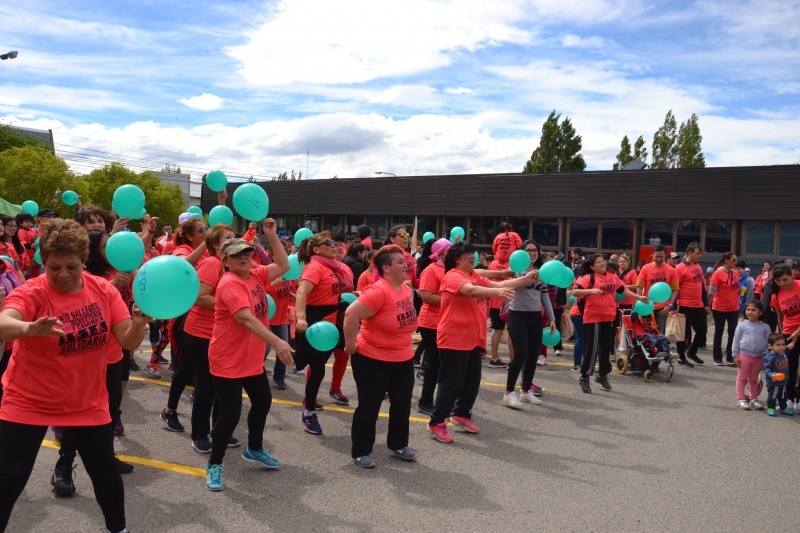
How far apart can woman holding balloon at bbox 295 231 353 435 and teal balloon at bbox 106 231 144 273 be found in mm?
2029

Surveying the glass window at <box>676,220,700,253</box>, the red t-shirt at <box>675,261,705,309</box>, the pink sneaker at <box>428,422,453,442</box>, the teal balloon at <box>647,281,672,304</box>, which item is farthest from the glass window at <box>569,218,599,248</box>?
the pink sneaker at <box>428,422,453,442</box>

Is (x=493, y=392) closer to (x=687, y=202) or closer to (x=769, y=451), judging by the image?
(x=769, y=451)

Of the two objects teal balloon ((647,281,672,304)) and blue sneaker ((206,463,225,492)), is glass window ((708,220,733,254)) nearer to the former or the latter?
teal balloon ((647,281,672,304))

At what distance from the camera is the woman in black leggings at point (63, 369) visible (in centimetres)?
294

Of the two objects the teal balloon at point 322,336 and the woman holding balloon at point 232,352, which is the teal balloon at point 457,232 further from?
the woman holding balloon at point 232,352

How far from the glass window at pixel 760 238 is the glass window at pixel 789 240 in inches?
10.7

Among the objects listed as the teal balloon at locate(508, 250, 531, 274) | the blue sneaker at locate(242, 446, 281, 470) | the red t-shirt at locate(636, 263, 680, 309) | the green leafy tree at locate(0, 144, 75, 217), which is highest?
the green leafy tree at locate(0, 144, 75, 217)

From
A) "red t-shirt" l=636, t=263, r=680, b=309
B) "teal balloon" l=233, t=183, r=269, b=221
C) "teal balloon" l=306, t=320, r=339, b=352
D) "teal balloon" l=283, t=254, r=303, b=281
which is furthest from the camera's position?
"red t-shirt" l=636, t=263, r=680, b=309

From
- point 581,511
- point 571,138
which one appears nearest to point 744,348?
point 581,511

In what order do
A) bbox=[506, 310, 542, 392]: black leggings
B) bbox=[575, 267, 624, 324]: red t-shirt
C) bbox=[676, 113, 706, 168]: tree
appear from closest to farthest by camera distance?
bbox=[506, 310, 542, 392]: black leggings → bbox=[575, 267, 624, 324]: red t-shirt → bbox=[676, 113, 706, 168]: tree

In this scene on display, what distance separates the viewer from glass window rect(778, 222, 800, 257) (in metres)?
21.3

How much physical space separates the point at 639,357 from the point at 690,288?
7.07ft

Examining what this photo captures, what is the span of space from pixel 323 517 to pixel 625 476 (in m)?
2.49

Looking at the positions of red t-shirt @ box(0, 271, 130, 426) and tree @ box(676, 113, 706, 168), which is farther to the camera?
tree @ box(676, 113, 706, 168)
